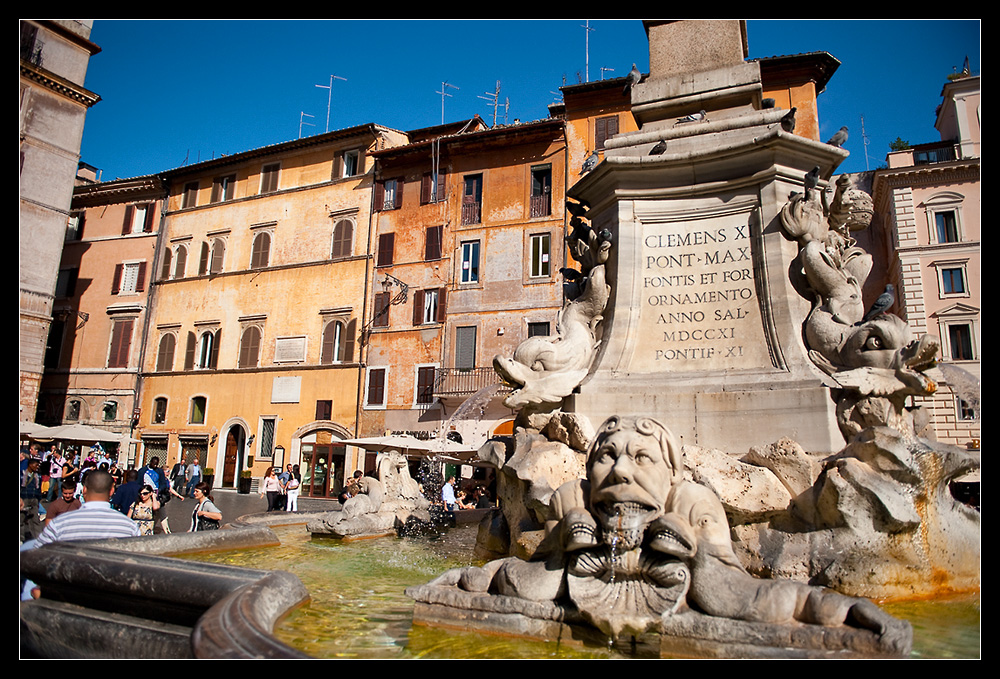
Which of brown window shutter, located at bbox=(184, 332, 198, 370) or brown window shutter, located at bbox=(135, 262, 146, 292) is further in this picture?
brown window shutter, located at bbox=(135, 262, 146, 292)

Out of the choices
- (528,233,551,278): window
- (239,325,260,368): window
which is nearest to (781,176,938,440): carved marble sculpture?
(528,233,551,278): window

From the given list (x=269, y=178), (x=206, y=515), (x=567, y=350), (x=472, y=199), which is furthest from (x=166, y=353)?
(x=567, y=350)

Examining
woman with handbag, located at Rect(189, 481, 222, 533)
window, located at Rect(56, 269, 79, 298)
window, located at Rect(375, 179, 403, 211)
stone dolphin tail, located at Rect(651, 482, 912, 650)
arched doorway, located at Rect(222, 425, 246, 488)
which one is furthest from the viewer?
window, located at Rect(56, 269, 79, 298)

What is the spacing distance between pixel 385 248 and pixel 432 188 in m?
3.64

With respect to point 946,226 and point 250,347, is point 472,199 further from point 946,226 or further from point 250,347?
point 946,226

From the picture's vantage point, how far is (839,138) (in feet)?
20.0

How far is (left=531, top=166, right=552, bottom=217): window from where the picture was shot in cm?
3119

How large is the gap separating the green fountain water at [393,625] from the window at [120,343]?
1451 inches

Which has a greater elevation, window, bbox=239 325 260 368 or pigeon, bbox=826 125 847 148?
window, bbox=239 325 260 368

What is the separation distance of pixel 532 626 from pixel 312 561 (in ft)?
10.7

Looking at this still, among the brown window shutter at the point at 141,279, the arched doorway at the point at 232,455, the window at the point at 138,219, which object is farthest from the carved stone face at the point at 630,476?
the window at the point at 138,219

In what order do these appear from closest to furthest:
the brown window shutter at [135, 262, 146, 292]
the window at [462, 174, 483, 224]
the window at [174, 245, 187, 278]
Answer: the window at [462, 174, 483, 224], the window at [174, 245, 187, 278], the brown window shutter at [135, 262, 146, 292]

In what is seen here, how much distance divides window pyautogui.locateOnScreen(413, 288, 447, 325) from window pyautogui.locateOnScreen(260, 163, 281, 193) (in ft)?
37.5

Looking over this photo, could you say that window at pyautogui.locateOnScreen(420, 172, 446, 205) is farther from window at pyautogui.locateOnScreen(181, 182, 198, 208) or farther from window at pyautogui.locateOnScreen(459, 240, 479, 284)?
window at pyautogui.locateOnScreen(181, 182, 198, 208)
